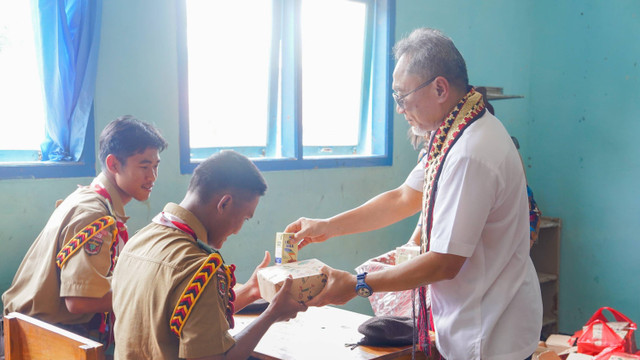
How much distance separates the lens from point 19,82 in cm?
260

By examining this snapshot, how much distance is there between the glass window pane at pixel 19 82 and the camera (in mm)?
2547

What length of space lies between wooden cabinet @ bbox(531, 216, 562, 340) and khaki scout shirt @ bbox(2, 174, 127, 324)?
12.1 feet

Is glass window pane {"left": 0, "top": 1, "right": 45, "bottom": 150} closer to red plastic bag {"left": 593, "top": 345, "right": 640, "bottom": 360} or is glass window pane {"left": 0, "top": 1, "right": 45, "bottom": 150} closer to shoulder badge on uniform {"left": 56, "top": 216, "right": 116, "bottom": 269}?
shoulder badge on uniform {"left": 56, "top": 216, "right": 116, "bottom": 269}

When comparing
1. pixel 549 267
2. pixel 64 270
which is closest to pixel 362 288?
pixel 64 270

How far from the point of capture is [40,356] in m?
1.56

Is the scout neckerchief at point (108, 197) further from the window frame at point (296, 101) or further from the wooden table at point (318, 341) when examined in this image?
the window frame at point (296, 101)

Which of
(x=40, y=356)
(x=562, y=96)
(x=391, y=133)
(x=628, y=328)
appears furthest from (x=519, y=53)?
(x=40, y=356)

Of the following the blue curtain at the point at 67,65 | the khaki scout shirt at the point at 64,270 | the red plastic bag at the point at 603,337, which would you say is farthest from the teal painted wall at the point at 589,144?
the khaki scout shirt at the point at 64,270

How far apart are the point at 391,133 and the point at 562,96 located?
179 cm

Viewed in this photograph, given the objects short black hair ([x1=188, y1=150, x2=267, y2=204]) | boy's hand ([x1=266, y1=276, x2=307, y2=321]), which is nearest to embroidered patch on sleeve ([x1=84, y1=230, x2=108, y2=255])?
short black hair ([x1=188, y1=150, x2=267, y2=204])

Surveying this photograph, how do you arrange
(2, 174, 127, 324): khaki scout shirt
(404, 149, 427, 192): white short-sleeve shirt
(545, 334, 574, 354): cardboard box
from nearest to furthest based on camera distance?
(2, 174, 127, 324): khaki scout shirt, (404, 149, 427, 192): white short-sleeve shirt, (545, 334, 574, 354): cardboard box

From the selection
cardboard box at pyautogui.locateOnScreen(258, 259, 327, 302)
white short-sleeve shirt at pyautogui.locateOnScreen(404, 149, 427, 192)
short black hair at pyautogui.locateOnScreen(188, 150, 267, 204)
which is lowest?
cardboard box at pyautogui.locateOnScreen(258, 259, 327, 302)

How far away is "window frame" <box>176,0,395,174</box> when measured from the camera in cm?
297

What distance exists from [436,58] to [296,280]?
0.80m
